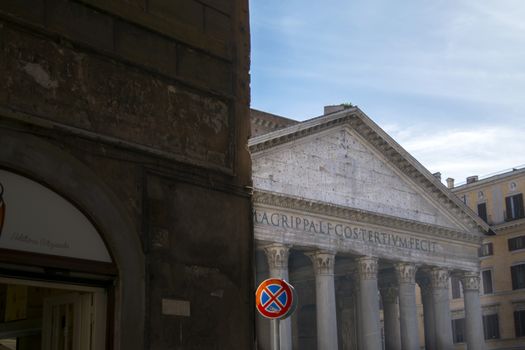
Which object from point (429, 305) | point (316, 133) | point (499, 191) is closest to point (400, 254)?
point (429, 305)

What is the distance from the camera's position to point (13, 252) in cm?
410

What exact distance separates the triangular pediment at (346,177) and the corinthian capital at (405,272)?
179 cm

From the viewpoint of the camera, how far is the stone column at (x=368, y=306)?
25.8m

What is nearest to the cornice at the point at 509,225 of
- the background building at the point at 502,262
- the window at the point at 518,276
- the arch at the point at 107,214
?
the background building at the point at 502,262

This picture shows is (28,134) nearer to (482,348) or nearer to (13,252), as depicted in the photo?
(13,252)

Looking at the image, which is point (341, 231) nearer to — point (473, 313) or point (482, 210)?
point (473, 313)

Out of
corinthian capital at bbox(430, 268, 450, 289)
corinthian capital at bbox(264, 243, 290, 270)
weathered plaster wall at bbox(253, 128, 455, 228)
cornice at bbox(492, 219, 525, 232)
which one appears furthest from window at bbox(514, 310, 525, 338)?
corinthian capital at bbox(264, 243, 290, 270)

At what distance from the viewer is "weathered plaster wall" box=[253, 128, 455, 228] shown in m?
25.0

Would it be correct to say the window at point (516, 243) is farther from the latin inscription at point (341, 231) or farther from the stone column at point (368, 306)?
the stone column at point (368, 306)

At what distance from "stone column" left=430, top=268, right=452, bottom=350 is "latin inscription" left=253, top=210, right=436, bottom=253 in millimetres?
984

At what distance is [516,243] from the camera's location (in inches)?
1462

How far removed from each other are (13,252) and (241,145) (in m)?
1.96

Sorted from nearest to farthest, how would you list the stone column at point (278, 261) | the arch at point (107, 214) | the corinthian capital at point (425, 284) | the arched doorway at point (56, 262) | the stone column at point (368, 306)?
the arched doorway at point (56, 262) → the arch at point (107, 214) → the stone column at point (278, 261) → the stone column at point (368, 306) → the corinthian capital at point (425, 284)

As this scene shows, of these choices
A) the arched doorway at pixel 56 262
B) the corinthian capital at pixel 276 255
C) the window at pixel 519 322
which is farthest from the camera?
the window at pixel 519 322
